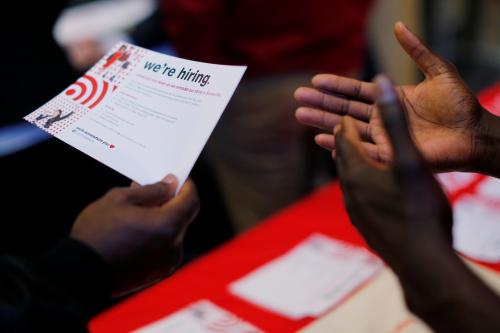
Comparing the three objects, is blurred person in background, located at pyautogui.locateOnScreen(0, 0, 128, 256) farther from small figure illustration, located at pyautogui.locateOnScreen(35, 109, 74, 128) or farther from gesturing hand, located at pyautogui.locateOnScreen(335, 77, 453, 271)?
gesturing hand, located at pyautogui.locateOnScreen(335, 77, 453, 271)

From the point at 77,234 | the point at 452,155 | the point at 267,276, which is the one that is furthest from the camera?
the point at 267,276

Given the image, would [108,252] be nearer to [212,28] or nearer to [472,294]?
[472,294]

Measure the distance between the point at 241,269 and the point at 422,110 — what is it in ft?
1.57

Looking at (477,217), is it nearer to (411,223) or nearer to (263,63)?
(411,223)

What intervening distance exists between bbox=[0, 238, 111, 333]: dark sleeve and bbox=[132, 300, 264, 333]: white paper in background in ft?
0.89

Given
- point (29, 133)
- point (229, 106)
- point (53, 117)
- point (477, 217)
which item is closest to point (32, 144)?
point (29, 133)

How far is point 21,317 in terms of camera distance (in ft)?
2.06

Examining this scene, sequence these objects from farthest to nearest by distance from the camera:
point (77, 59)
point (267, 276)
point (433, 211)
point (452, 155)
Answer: point (77, 59)
point (267, 276)
point (452, 155)
point (433, 211)

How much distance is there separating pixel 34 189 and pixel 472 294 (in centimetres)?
110

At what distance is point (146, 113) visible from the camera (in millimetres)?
749

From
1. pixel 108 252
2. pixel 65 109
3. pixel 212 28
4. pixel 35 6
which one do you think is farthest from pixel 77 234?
pixel 212 28

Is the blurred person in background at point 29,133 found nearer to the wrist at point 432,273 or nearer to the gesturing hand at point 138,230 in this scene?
the gesturing hand at point 138,230

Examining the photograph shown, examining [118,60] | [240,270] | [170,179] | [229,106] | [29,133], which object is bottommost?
[240,270]

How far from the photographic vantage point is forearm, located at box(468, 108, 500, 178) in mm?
894
